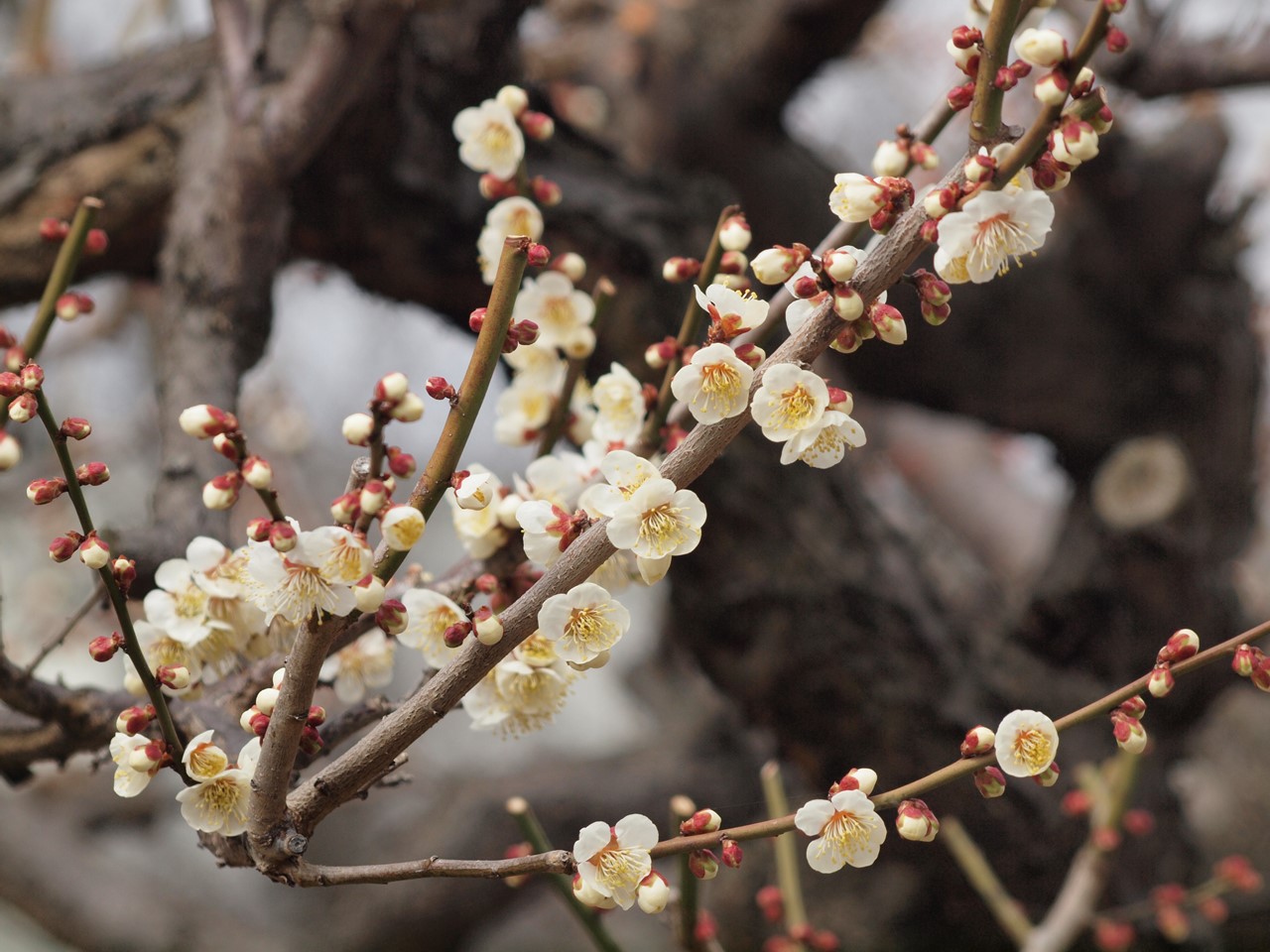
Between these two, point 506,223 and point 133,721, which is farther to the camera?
point 506,223

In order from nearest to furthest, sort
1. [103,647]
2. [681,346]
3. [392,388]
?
1. [392,388]
2. [103,647]
3. [681,346]

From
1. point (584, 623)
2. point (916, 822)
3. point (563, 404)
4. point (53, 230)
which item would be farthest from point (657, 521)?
point (53, 230)

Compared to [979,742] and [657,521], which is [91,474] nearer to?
[657,521]

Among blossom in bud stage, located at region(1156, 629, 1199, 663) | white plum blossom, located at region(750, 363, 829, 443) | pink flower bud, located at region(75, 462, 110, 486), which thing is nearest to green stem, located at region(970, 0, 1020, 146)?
white plum blossom, located at region(750, 363, 829, 443)

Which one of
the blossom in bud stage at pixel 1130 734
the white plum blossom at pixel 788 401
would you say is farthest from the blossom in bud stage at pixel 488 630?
the blossom in bud stage at pixel 1130 734

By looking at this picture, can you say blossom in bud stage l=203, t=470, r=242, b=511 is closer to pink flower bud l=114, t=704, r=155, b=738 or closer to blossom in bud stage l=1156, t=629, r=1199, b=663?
pink flower bud l=114, t=704, r=155, b=738

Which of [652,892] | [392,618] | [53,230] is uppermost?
[53,230]
